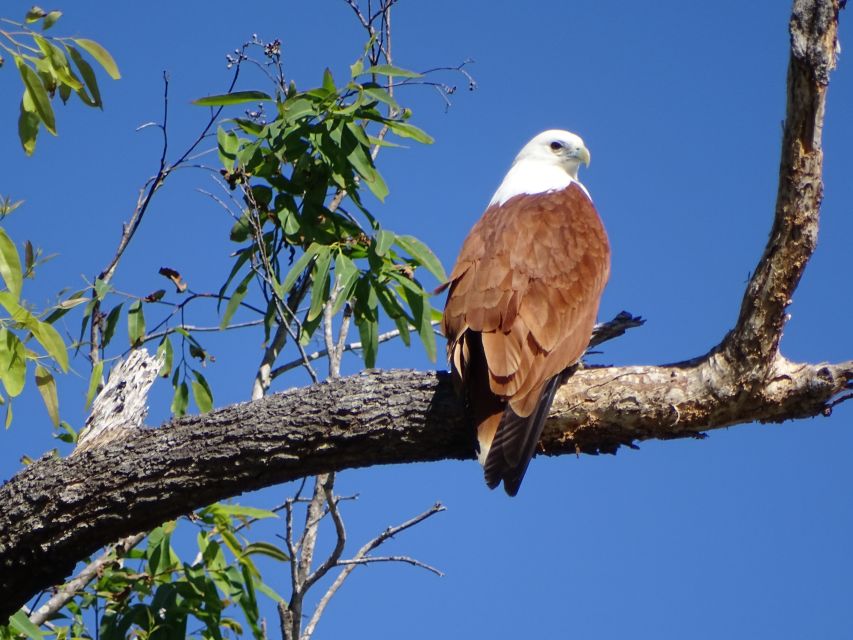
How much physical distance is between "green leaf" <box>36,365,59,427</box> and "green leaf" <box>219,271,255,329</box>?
101 cm

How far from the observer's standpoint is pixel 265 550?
4.13 metres

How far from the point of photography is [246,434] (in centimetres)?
327

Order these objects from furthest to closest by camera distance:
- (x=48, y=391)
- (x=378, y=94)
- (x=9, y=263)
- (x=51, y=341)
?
(x=378, y=94)
(x=48, y=391)
(x=51, y=341)
(x=9, y=263)

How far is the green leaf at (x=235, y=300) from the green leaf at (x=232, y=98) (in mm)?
728

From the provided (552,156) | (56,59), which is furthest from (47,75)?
(552,156)

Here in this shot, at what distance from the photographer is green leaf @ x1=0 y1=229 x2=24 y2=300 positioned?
331cm

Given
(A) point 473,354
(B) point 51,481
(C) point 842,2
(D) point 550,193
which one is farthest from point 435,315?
(C) point 842,2

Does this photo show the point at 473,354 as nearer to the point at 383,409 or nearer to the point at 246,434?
the point at 383,409

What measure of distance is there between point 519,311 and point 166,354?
165 centimetres

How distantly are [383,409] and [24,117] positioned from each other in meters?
1.63

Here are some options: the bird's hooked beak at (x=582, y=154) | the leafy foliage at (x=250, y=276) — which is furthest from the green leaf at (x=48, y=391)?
the bird's hooked beak at (x=582, y=154)

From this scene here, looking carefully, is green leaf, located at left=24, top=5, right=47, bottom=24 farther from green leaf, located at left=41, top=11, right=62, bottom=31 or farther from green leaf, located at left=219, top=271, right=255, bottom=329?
green leaf, located at left=219, top=271, right=255, bottom=329

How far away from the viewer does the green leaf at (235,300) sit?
4.56m

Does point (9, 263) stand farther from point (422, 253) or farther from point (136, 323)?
point (422, 253)
